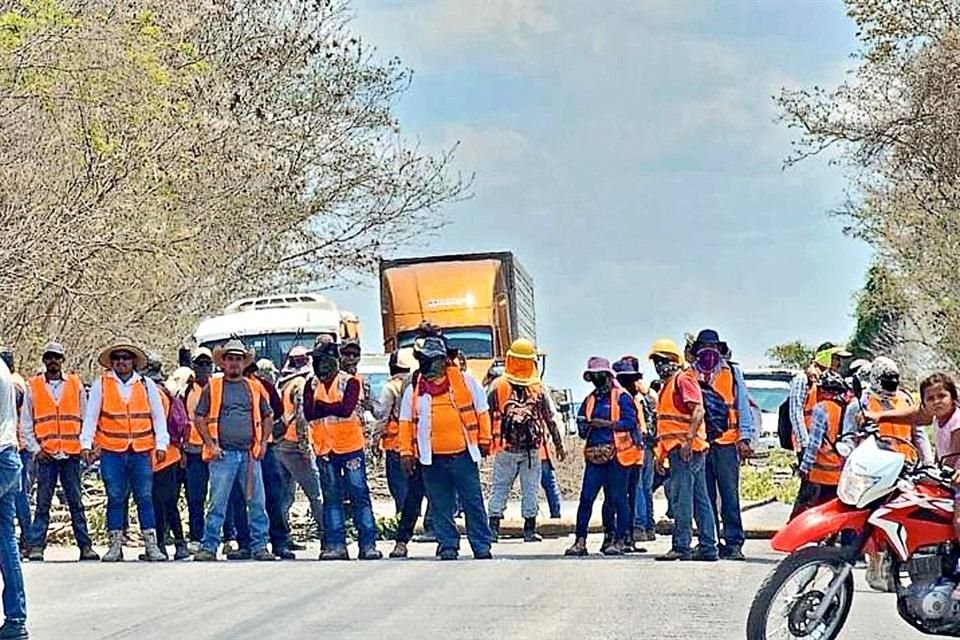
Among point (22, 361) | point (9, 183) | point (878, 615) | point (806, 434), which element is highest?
point (9, 183)

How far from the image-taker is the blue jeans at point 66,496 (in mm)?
17500

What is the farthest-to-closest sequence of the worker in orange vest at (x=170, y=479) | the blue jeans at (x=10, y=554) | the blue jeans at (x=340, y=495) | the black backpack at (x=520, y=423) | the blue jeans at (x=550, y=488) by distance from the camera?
the blue jeans at (x=550, y=488)
the black backpack at (x=520, y=423)
the worker in orange vest at (x=170, y=479)
the blue jeans at (x=340, y=495)
the blue jeans at (x=10, y=554)

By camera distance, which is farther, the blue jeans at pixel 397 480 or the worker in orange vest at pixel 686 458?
the blue jeans at pixel 397 480

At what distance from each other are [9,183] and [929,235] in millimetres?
20475

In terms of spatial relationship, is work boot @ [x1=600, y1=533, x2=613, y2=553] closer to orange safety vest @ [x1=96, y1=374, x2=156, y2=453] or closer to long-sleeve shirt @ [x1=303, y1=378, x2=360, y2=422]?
long-sleeve shirt @ [x1=303, y1=378, x2=360, y2=422]

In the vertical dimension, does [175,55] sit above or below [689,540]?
above

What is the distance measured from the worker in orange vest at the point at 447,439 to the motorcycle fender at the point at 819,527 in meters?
6.59

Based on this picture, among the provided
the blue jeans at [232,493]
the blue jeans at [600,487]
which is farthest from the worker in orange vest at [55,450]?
the blue jeans at [600,487]

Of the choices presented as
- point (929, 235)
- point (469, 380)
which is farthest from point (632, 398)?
point (929, 235)

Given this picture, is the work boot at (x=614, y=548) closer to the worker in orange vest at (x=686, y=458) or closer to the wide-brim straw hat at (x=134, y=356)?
the worker in orange vest at (x=686, y=458)

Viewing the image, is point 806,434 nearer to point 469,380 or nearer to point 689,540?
point 689,540

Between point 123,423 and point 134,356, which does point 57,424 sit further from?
point 134,356

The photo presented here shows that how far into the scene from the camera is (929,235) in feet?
126

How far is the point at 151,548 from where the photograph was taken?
56.2 ft
